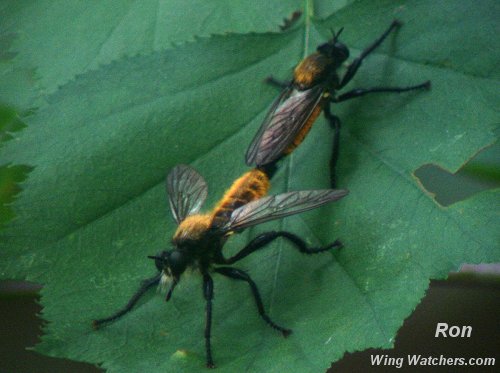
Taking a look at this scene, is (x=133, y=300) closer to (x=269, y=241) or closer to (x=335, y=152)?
(x=269, y=241)

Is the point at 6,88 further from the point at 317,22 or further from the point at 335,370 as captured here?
the point at 335,370

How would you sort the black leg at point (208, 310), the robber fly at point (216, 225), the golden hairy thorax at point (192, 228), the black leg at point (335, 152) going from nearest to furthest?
the black leg at point (208, 310) → the robber fly at point (216, 225) → the golden hairy thorax at point (192, 228) → the black leg at point (335, 152)

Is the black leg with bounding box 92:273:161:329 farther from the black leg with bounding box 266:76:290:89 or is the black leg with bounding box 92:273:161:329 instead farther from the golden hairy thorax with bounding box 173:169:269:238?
the black leg with bounding box 266:76:290:89

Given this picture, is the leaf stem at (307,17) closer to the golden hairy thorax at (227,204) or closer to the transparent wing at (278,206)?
the golden hairy thorax at (227,204)

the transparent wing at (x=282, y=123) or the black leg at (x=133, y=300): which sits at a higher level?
the transparent wing at (x=282, y=123)

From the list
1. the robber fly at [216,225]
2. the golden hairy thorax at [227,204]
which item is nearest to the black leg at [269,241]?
the robber fly at [216,225]

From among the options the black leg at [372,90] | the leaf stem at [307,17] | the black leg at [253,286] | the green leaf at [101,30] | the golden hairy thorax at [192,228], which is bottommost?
the black leg at [253,286]

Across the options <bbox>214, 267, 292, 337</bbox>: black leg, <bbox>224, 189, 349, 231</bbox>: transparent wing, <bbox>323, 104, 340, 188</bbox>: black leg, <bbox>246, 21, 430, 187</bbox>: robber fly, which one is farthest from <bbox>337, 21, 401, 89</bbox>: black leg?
<bbox>214, 267, 292, 337</bbox>: black leg
